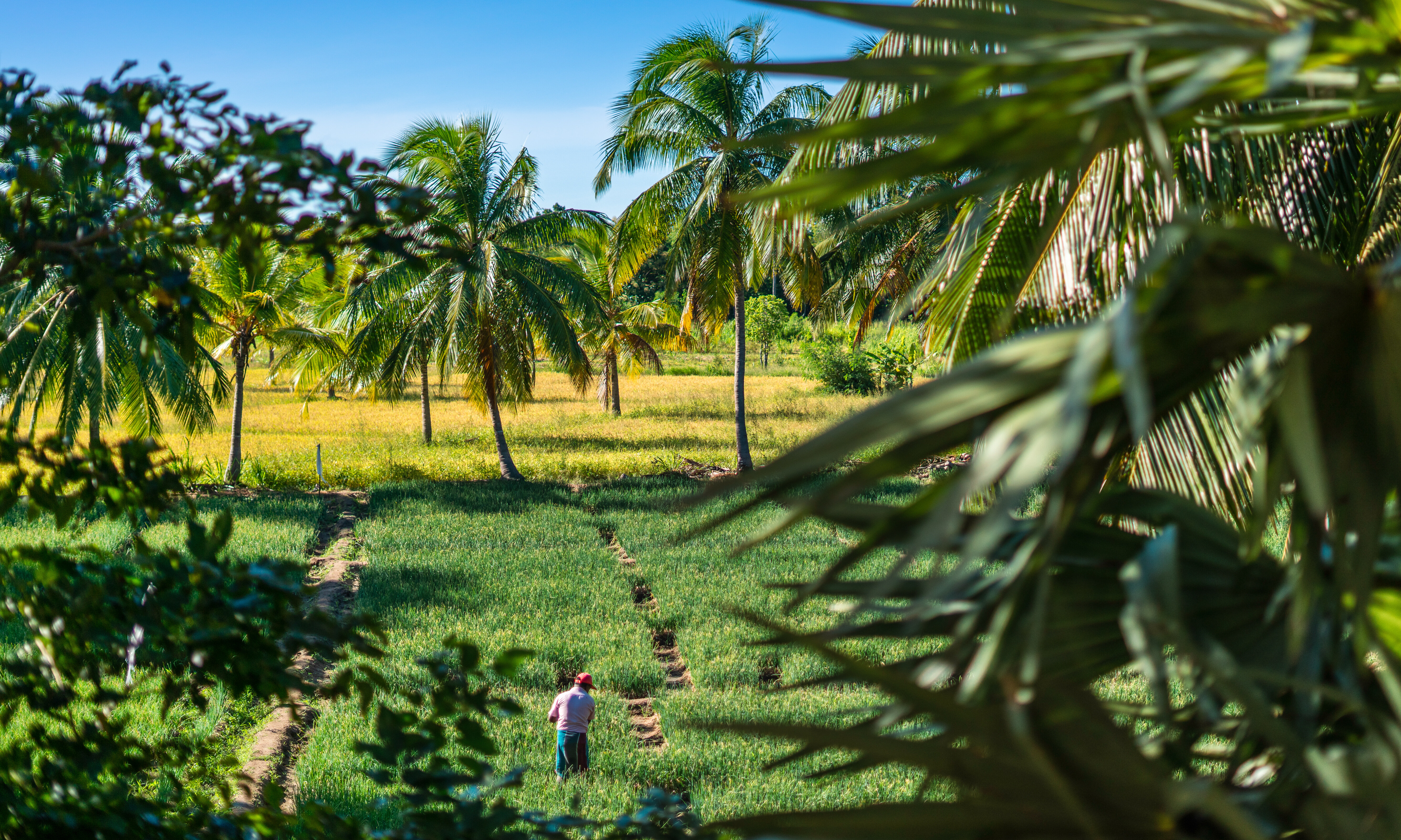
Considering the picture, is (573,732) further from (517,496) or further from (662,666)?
(517,496)

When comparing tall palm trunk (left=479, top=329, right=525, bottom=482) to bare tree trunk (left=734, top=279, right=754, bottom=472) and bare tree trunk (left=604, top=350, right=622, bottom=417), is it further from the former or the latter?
bare tree trunk (left=604, top=350, right=622, bottom=417)

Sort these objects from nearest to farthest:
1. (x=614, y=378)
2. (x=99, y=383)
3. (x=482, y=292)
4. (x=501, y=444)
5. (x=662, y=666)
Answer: (x=662, y=666) → (x=99, y=383) → (x=482, y=292) → (x=501, y=444) → (x=614, y=378)

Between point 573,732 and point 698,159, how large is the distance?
12933mm

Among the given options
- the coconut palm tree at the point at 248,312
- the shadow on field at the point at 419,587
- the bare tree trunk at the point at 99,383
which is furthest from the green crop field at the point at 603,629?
the coconut palm tree at the point at 248,312

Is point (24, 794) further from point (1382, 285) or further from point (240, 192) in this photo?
point (1382, 285)

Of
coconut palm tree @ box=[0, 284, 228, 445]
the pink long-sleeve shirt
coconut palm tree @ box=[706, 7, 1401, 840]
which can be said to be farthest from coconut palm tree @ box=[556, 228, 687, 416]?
coconut palm tree @ box=[706, 7, 1401, 840]

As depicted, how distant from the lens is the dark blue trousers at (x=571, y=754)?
6.14 m

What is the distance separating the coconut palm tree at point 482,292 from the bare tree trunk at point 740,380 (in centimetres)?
288

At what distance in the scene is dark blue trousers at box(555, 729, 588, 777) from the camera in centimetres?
614

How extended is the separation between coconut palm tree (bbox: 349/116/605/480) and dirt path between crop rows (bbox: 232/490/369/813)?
2.84 m

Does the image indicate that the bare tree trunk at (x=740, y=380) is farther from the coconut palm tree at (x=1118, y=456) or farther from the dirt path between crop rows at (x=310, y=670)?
the coconut palm tree at (x=1118, y=456)

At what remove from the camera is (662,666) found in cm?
838

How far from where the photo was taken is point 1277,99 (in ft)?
4.74

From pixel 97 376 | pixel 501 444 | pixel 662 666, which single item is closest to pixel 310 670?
pixel 662 666
